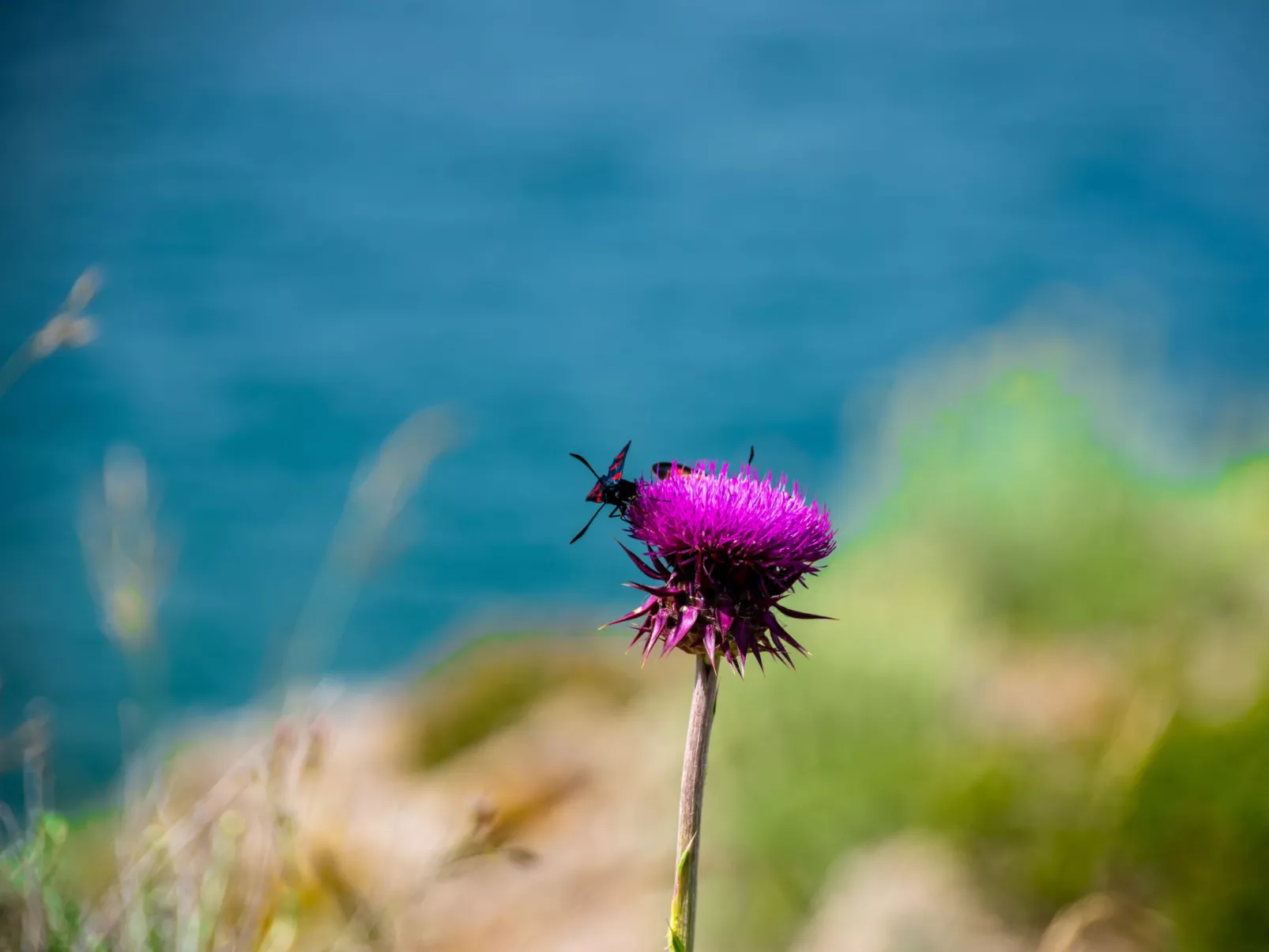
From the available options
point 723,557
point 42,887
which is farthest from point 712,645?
point 42,887

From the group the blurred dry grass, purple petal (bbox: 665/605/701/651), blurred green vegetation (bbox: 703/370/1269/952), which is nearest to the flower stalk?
purple petal (bbox: 665/605/701/651)

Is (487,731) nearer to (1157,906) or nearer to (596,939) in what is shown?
(596,939)

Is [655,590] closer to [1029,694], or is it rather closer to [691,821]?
[691,821]

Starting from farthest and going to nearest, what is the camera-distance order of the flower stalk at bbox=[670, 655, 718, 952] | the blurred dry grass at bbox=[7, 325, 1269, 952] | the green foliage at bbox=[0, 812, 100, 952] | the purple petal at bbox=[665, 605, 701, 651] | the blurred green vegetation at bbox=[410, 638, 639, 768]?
the blurred green vegetation at bbox=[410, 638, 639, 768] → the blurred dry grass at bbox=[7, 325, 1269, 952] → the green foliage at bbox=[0, 812, 100, 952] → the purple petal at bbox=[665, 605, 701, 651] → the flower stalk at bbox=[670, 655, 718, 952]

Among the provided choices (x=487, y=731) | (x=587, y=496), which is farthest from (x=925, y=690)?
(x=487, y=731)

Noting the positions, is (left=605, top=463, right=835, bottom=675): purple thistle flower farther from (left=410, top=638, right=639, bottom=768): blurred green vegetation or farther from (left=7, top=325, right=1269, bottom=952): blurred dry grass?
(left=410, top=638, right=639, bottom=768): blurred green vegetation

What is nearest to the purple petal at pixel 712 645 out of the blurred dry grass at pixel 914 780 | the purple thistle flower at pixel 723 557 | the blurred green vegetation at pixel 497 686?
the purple thistle flower at pixel 723 557
